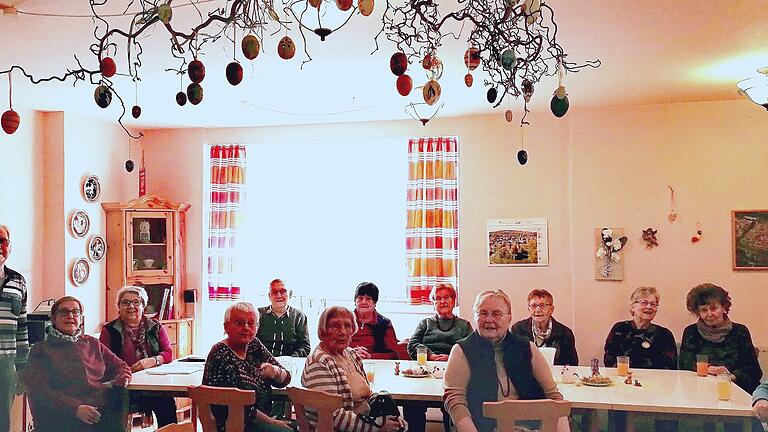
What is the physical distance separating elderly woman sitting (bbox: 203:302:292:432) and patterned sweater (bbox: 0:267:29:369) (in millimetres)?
1330

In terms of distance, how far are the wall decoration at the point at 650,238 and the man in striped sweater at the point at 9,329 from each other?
4.30 meters

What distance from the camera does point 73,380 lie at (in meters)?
3.81

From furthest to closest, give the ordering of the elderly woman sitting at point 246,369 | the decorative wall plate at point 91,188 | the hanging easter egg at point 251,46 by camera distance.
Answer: the decorative wall plate at point 91,188 < the elderly woman sitting at point 246,369 < the hanging easter egg at point 251,46

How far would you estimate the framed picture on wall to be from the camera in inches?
226

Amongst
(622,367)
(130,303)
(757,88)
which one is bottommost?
(622,367)

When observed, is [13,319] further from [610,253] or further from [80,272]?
[610,253]

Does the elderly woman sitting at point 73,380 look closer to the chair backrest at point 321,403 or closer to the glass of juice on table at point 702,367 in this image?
the chair backrest at point 321,403

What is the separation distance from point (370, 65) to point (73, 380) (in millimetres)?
2339

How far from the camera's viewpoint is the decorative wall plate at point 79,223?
6.12m

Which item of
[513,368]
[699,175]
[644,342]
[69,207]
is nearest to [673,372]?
→ [644,342]

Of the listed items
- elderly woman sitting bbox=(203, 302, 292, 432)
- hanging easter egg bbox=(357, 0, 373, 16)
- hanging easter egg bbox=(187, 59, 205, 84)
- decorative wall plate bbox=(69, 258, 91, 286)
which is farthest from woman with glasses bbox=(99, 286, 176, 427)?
hanging easter egg bbox=(357, 0, 373, 16)

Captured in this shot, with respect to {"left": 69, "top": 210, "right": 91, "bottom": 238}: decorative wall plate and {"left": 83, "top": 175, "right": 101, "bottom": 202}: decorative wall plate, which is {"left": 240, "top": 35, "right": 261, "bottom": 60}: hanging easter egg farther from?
{"left": 83, "top": 175, "right": 101, "bottom": 202}: decorative wall plate

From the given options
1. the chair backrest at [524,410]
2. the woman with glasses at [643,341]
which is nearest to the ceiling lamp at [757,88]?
the woman with glasses at [643,341]

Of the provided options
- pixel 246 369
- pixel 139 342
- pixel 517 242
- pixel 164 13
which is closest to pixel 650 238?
pixel 517 242
